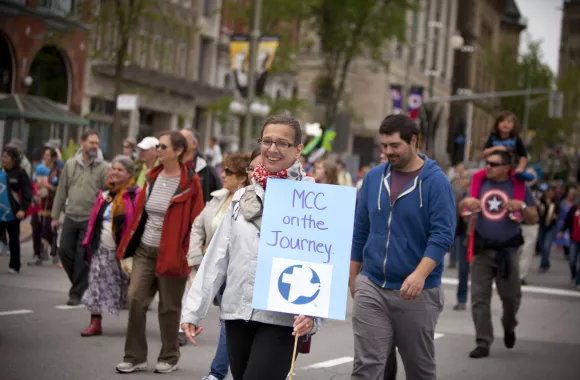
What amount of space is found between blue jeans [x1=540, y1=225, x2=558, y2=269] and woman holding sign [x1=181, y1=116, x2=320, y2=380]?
2142 centimetres

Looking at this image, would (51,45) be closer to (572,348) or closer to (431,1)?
(572,348)

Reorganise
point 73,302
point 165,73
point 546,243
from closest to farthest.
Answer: point 73,302 → point 546,243 → point 165,73

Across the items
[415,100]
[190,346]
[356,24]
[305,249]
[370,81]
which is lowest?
[190,346]

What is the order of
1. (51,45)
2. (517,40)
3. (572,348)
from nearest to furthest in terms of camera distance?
1. (572,348)
2. (51,45)
3. (517,40)

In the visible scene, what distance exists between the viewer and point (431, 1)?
81438mm

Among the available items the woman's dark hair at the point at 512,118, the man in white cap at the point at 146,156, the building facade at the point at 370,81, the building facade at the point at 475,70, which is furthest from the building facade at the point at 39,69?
the building facade at the point at 475,70

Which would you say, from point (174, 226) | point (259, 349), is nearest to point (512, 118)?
point (174, 226)

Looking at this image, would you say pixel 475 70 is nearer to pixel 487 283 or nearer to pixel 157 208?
pixel 487 283

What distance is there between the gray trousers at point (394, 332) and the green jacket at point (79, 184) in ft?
23.3

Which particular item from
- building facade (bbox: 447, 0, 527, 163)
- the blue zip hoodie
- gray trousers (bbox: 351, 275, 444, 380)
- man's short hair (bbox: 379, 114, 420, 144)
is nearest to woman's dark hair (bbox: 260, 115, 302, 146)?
man's short hair (bbox: 379, 114, 420, 144)

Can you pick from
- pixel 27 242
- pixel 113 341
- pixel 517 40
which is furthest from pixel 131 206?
pixel 517 40

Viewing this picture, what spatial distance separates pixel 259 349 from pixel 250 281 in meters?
0.35

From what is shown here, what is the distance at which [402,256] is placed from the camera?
6777 millimetres

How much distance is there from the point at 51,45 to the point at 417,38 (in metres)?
45.4
